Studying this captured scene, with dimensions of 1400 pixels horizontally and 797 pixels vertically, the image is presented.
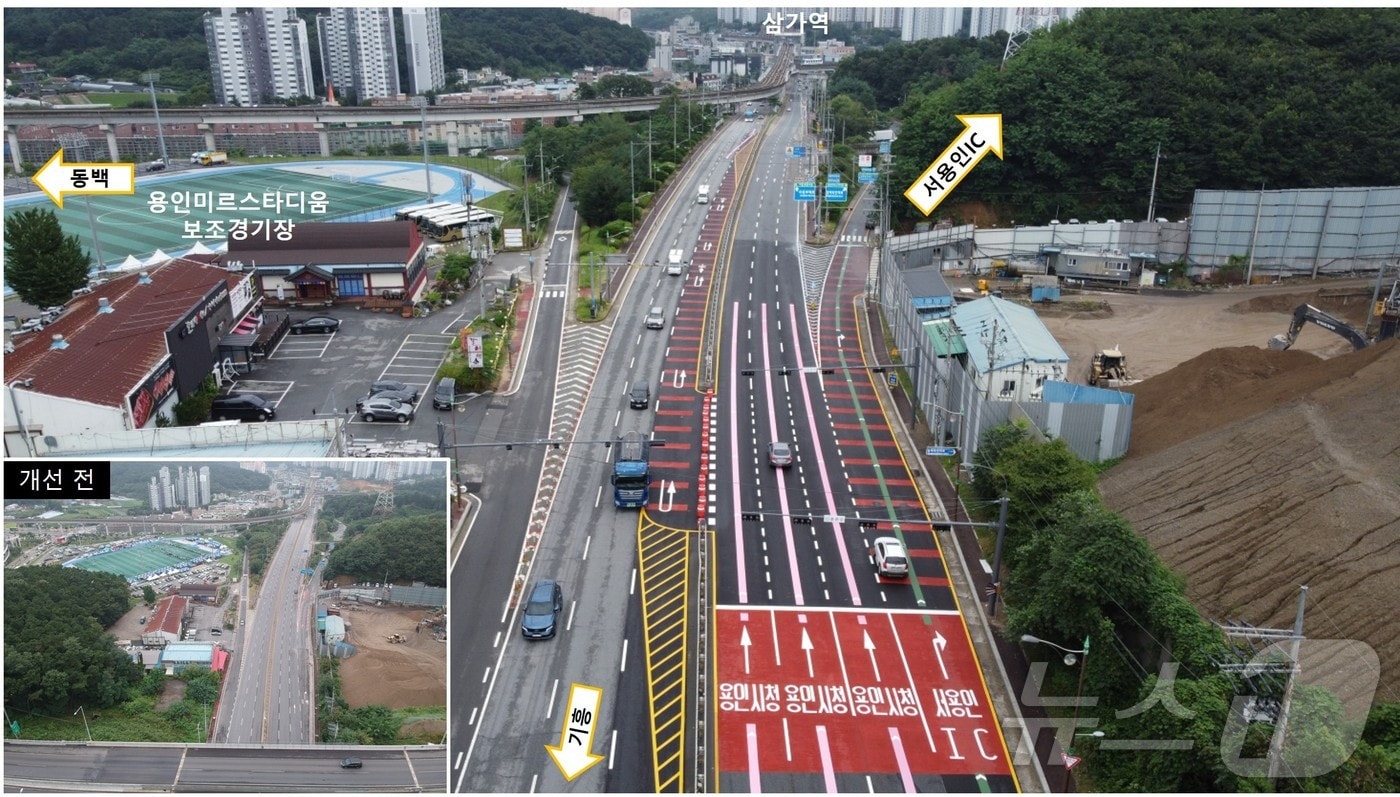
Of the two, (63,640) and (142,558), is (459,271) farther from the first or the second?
(63,640)

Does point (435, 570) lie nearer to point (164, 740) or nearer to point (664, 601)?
point (164, 740)

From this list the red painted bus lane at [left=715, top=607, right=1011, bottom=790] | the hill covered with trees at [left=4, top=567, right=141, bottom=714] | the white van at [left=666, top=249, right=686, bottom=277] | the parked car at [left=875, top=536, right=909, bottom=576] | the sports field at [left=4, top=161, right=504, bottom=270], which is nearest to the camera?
the hill covered with trees at [left=4, top=567, right=141, bottom=714]

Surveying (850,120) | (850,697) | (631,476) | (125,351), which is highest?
(850,120)

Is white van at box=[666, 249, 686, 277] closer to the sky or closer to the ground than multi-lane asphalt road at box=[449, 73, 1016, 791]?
closer to the sky

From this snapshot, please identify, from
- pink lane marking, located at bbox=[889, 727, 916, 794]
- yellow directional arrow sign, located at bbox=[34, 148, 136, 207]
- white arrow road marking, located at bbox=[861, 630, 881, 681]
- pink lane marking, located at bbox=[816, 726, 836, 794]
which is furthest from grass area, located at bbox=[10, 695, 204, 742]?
yellow directional arrow sign, located at bbox=[34, 148, 136, 207]

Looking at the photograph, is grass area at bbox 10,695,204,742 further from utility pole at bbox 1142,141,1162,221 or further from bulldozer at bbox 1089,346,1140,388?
utility pole at bbox 1142,141,1162,221

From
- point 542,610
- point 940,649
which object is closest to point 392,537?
point 542,610
